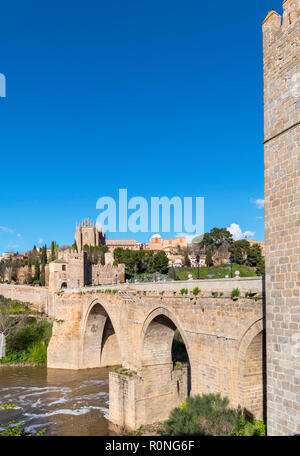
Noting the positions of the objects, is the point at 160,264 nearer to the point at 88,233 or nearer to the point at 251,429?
the point at 88,233

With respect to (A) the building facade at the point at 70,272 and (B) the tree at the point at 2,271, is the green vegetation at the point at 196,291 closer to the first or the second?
(A) the building facade at the point at 70,272

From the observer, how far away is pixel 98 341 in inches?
1211

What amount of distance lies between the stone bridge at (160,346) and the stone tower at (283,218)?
1.78m

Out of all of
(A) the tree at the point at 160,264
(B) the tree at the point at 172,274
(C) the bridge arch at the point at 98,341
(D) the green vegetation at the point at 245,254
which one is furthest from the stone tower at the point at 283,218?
(A) the tree at the point at 160,264

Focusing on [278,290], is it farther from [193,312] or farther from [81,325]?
[81,325]

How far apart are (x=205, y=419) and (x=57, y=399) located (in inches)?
625

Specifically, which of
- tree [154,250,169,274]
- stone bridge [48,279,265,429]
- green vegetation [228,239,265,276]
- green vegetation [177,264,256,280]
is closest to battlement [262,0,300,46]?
stone bridge [48,279,265,429]

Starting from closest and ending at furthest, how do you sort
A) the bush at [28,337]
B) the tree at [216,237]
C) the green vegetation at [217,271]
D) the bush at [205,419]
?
the bush at [205,419]
the bush at [28,337]
the green vegetation at [217,271]
the tree at [216,237]

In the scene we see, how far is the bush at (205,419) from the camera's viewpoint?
9.01m

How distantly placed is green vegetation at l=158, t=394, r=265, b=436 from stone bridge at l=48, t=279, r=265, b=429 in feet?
2.78

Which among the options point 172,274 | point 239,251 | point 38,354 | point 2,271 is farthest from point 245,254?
point 2,271

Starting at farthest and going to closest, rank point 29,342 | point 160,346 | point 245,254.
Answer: point 245,254 → point 29,342 → point 160,346

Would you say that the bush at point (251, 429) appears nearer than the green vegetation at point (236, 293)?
Yes
